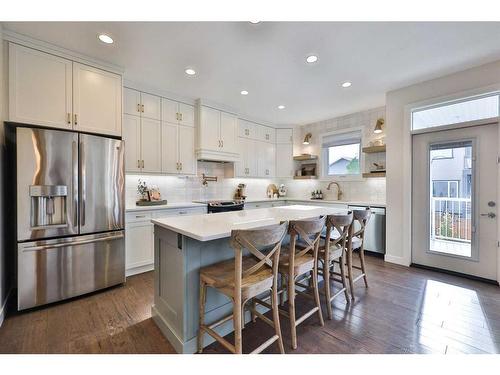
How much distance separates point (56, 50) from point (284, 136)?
4334mm

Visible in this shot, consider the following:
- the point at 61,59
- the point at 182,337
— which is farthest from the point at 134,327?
the point at 61,59

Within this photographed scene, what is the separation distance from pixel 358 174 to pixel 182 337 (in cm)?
429

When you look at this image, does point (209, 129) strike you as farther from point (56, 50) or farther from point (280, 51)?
point (56, 50)

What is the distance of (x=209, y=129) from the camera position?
13.4 ft

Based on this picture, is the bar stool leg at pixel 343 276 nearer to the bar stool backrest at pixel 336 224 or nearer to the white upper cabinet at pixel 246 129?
the bar stool backrest at pixel 336 224

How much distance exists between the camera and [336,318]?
209 cm

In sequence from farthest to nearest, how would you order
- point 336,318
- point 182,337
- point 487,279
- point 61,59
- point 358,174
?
point 358,174 → point 487,279 → point 61,59 → point 336,318 → point 182,337

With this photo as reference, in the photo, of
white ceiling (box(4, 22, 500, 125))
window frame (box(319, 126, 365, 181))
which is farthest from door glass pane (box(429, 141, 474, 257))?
window frame (box(319, 126, 365, 181))

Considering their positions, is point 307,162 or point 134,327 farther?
point 307,162

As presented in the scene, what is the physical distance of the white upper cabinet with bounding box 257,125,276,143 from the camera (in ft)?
17.2

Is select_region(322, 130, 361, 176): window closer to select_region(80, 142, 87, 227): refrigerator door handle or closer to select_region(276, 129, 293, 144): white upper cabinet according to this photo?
select_region(276, 129, 293, 144): white upper cabinet

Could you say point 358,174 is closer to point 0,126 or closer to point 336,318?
point 336,318

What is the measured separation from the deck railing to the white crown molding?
4647 millimetres
